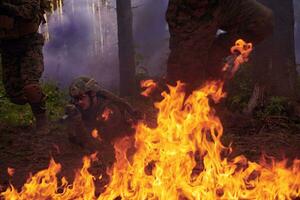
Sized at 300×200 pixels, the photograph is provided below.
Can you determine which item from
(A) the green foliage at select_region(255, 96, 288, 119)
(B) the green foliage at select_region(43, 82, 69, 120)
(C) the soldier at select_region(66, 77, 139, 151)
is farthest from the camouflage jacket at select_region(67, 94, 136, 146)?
(B) the green foliage at select_region(43, 82, 69, 120)

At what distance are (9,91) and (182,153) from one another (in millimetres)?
4062

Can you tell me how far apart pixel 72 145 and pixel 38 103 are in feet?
3.21

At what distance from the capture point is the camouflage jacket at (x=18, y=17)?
6.42 metres

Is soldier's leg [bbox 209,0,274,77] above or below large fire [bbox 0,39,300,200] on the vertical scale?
above

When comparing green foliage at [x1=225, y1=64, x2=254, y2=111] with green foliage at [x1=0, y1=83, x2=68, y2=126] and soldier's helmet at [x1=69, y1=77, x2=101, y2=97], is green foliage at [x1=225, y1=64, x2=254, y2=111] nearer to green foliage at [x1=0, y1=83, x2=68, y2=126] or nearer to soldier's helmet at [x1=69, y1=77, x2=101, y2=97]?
soldier's helmet at [x1=69, y1=77, x2=101, y2=97]

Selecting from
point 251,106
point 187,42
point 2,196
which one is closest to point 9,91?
point 2,196

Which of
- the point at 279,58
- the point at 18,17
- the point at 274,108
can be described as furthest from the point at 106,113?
the point at 279,58

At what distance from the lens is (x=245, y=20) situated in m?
4.98

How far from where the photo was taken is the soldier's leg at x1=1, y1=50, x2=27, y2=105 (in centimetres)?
706

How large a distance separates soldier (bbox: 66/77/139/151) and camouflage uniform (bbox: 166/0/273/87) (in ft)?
6.58

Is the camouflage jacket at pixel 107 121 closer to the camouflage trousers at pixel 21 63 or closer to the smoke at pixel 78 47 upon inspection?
the camouflage trousers at pixel 21 63

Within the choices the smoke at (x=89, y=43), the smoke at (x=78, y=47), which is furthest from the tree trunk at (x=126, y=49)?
the smoke at (x=78, y=47)

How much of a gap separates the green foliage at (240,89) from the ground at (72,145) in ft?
3.68

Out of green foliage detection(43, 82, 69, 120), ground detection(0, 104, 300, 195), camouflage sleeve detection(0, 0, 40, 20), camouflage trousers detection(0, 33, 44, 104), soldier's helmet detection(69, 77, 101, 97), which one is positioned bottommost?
green foliage detection(43, 82, 69, 120)
